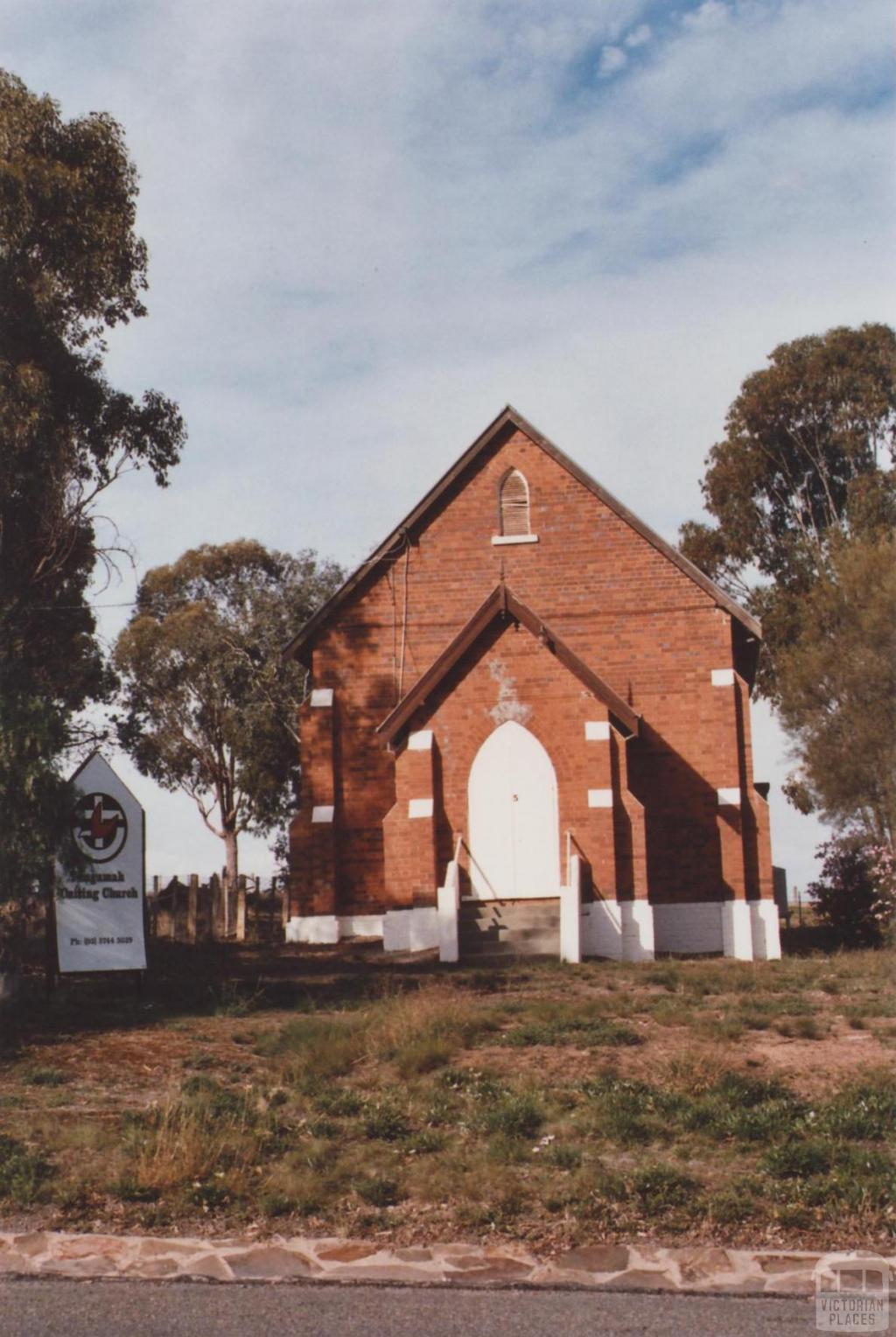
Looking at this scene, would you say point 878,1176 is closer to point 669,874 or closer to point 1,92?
point 669,874

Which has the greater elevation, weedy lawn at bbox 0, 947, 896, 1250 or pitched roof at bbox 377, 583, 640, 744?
pitched roof at bbox 377, 583, 640, 744

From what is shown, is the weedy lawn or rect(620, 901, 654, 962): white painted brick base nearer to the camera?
the weedy lawn

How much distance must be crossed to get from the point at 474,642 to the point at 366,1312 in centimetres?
1780

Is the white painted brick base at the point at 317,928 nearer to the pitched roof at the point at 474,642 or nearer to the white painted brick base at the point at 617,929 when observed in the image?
the white painted brick base at the point at 617,929

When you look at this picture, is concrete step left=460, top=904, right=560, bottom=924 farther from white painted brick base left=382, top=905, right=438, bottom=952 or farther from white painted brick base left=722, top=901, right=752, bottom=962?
white painted brick base left=722, top=901, right=752, bottom=962

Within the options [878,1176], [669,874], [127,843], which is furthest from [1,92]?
[878,1176]

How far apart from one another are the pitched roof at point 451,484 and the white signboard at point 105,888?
39.6 ft

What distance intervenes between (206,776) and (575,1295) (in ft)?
138

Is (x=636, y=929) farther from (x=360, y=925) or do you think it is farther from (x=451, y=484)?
(x=451, y=484)

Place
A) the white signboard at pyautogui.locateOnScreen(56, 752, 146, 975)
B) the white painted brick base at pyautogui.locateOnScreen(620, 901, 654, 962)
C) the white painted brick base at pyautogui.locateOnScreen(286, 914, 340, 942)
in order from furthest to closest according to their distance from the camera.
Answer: the white painted brick base at pyautogui.locateOnScreen(286, 914, 340, 942)
the white painted brick base at pyautogui.locateOnScreen(620, 901, 654, 962)
the white signboard at pyautogui.locateOnScreen(56, 752, 146, 975)

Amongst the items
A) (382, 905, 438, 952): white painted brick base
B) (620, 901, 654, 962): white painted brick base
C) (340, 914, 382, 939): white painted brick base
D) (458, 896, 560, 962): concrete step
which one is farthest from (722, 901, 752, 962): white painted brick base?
(340, 914, 382, 939): white painted brick base

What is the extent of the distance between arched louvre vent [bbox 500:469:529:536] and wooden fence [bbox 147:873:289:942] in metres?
10.2

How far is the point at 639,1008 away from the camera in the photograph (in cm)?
1616

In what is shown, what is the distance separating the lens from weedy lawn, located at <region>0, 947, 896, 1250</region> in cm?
945
